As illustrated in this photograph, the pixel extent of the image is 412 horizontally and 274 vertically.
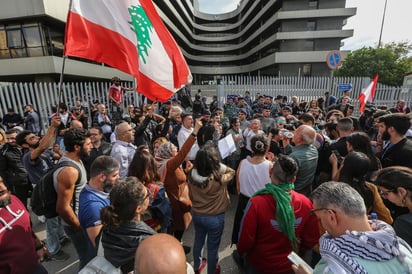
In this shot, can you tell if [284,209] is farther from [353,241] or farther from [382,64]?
[382,64]

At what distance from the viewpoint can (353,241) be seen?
963mm

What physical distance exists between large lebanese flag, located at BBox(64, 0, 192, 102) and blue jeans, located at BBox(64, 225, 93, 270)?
6.11 feet

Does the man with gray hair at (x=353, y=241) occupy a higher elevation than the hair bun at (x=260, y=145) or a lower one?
lower

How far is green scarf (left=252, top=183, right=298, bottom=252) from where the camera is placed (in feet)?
5.45

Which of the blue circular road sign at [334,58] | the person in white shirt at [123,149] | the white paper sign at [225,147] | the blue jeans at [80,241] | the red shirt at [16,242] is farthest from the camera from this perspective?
the blue circular road sign at [334,58]

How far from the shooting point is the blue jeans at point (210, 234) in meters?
2.38

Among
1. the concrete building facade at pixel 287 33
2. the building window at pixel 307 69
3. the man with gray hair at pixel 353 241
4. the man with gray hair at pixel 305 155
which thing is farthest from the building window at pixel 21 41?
the building window at pixel 307 69

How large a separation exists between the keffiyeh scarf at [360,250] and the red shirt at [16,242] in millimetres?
2140

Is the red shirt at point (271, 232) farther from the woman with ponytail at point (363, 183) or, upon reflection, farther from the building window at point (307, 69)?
the building window at point (307, 69)

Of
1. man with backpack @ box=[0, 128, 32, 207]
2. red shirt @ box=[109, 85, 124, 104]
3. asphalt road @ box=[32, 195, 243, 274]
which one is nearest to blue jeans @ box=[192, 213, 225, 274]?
asphalt road @ box=[32, 195, 243, 274]

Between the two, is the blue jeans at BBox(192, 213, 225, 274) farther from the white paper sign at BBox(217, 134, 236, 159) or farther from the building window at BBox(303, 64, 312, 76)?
the building window at BBox(303, 64, 312, 76)

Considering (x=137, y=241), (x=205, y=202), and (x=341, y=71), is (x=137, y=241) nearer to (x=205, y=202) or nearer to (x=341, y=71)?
(x=205, y=202)

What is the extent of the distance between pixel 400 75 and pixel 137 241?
129 feet

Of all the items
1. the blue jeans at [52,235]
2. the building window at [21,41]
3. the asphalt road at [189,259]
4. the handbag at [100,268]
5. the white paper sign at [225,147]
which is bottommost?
the asphalt road at [189,259]
